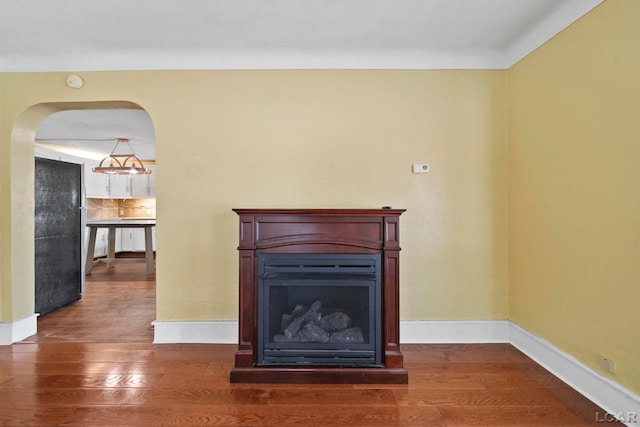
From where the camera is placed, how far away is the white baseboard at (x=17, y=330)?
2.67 metres

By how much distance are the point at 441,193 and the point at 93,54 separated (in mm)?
2978

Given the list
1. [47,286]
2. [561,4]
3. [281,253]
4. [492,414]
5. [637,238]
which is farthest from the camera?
[47,286]

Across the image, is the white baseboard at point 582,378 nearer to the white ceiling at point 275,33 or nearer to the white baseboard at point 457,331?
the white baseboard at point 457,331

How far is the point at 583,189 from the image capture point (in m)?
1.92

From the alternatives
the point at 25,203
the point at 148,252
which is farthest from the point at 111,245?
the point at 25,203

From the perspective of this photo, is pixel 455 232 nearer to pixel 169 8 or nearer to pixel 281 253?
pixel 281 253

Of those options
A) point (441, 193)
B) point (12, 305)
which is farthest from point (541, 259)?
point (12, 305)

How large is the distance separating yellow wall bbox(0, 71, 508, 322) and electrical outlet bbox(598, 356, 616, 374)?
0.87m

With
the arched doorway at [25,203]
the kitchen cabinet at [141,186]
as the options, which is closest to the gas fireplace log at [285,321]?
the arched doorway at [25,203]

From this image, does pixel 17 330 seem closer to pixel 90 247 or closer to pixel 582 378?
pixel 90 247

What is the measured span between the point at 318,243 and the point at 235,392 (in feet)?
3.32

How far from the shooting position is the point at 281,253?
216 cm

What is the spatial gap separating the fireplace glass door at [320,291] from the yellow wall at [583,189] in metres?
1.16

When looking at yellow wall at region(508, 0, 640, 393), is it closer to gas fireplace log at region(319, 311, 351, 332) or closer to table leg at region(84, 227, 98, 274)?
gas fireplace log at region(319, 311, 351, 332)
